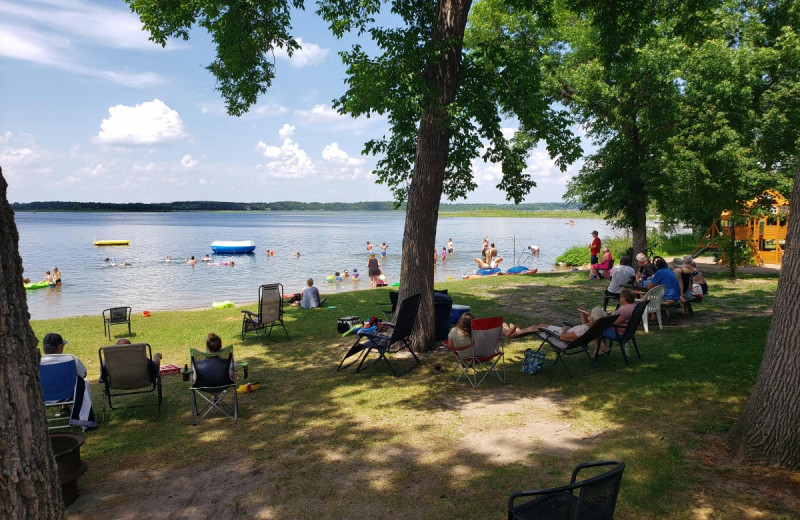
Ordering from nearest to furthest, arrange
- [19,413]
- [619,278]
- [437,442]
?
[19,413] < [437,442] < [619,278]

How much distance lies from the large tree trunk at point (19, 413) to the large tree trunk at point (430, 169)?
6234 mm

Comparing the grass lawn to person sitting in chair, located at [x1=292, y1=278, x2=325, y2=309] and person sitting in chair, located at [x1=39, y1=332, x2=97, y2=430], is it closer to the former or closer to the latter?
person sitting in chair, located at [x1=39, y1=332, x2=97, y2=430]

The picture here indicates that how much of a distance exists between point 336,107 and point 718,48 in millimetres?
12238

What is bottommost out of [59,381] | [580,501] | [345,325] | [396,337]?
[345,325]

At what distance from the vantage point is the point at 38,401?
8.29ft

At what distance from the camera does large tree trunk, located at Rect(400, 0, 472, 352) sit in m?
8.17

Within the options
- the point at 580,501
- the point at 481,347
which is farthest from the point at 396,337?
the point at 580,501

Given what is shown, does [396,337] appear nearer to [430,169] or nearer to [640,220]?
[430,169]

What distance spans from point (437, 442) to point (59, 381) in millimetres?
4263

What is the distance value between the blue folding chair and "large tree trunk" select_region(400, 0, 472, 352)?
4686 mm

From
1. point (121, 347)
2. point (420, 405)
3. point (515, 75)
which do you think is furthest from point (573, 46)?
point (121, 347)

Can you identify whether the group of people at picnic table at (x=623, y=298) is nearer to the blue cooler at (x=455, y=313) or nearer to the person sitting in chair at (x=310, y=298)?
the blue cooler at (x=455, y=313)

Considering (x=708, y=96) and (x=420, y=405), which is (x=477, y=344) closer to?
(x=420, y=405)

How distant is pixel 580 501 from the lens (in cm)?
287
